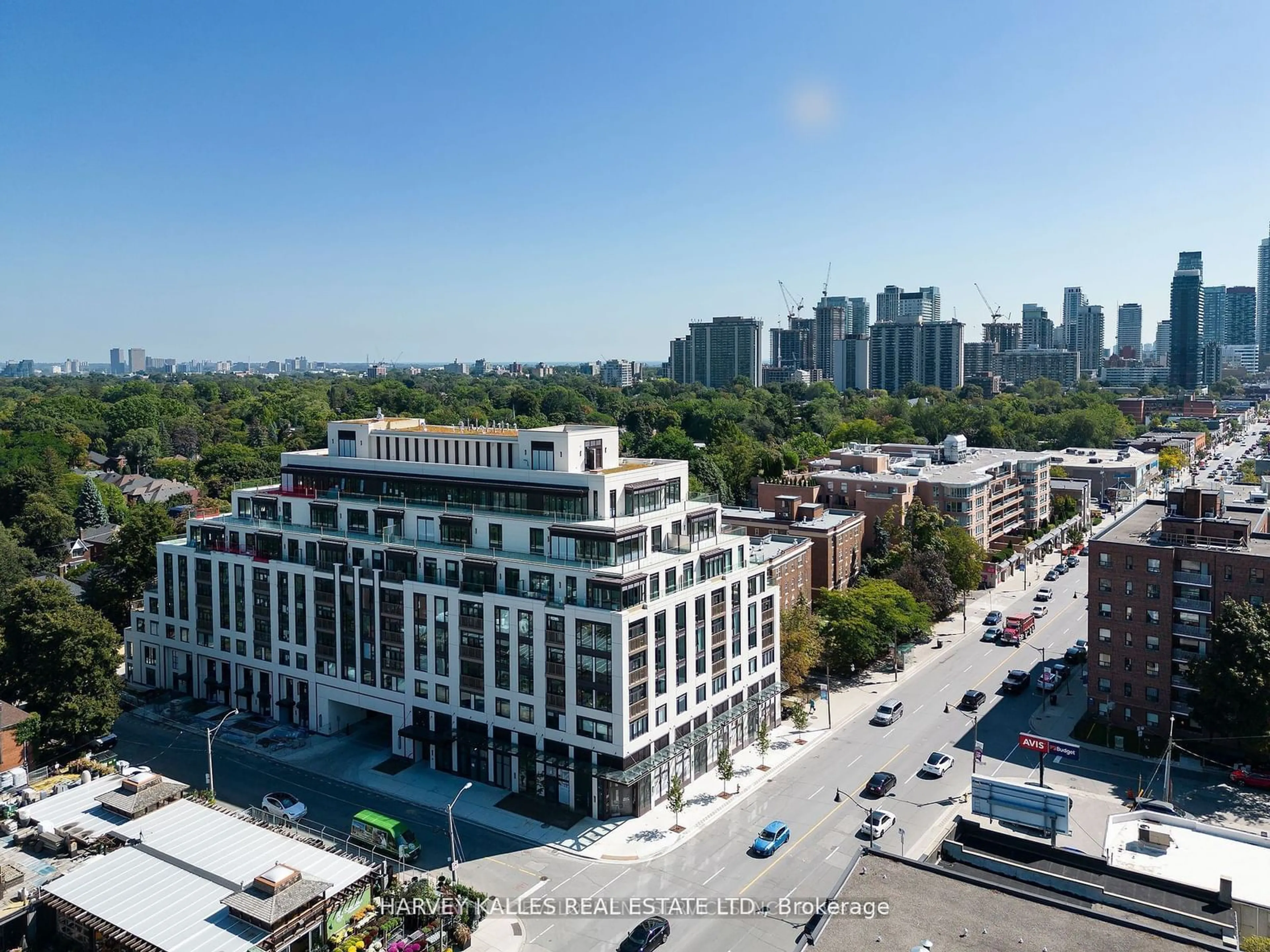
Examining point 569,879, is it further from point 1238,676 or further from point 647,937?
point 1238,676

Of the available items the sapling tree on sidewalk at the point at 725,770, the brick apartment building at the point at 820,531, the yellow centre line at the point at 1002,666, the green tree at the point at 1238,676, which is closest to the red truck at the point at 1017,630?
the yellow centre line at the point at 1002,666

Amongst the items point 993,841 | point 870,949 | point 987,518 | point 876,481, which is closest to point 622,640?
point 993,841

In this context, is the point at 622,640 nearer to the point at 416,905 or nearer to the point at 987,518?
the point at 416,905

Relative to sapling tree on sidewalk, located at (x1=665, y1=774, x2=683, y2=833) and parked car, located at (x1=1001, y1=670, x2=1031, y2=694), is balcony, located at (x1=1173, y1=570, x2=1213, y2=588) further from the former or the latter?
sapling tree on sidewalk, located at (x1=665, y1=774, x2=683, y2=833)

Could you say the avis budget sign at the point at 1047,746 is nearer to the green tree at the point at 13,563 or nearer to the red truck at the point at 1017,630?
the red truck at the point at 1017,630

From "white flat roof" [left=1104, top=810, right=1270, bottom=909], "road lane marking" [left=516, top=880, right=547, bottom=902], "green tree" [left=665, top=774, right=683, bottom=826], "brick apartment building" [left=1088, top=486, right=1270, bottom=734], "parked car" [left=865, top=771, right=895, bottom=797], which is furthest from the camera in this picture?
"brick apartment building" [left=1088, top=486, right=1270, bottom=734]

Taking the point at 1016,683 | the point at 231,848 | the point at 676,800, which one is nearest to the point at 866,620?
the point at 1016,683

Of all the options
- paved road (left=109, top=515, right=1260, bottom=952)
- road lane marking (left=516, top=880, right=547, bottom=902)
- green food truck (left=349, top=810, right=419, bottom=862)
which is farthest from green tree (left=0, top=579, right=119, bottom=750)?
road lane marking (left=516, top=880, right=547, bottom=902)
